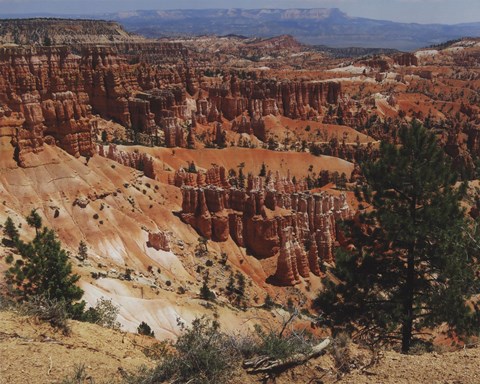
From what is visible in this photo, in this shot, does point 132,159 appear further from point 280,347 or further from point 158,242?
point 280,347

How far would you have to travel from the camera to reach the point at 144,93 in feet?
287

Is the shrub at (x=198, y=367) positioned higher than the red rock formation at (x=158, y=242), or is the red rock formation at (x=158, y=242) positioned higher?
the shrub at (x=198, y=367)

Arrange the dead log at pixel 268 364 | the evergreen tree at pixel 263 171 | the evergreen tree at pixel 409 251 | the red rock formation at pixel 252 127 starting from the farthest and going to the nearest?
the red rock formation at pixel 252 127
the evergreen tree at pixel 263 171
the evergreen tree at pixel 409 251
the dead log at pixel 268 364

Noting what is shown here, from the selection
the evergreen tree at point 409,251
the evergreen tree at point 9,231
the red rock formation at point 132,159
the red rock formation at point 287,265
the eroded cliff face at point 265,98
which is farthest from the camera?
the eroded cliff face at point 265,98

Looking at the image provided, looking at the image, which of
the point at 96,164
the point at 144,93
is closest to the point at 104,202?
the point at 96,164

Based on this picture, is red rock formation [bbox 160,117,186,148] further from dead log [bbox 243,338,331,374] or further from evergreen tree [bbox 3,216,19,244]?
dead log [bbox 243,338,331,374]

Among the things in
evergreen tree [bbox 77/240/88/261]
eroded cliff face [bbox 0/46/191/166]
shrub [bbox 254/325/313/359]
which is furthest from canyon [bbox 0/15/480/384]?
shrub [bbox 254/325/313/359]

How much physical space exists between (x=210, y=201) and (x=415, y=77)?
135769mm

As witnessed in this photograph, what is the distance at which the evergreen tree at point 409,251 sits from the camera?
50.9 ft

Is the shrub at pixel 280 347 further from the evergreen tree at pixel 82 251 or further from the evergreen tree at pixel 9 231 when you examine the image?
the evergreen tree at pixel 82 251

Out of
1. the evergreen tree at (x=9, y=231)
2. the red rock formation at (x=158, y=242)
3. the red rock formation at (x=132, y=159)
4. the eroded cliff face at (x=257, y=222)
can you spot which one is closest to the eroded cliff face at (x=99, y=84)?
the red rock formation at (x=132, y=159)

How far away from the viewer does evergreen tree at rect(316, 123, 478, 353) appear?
50.9 ft

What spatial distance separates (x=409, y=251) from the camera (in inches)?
648

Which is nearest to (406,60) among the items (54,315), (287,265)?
(287,265)
